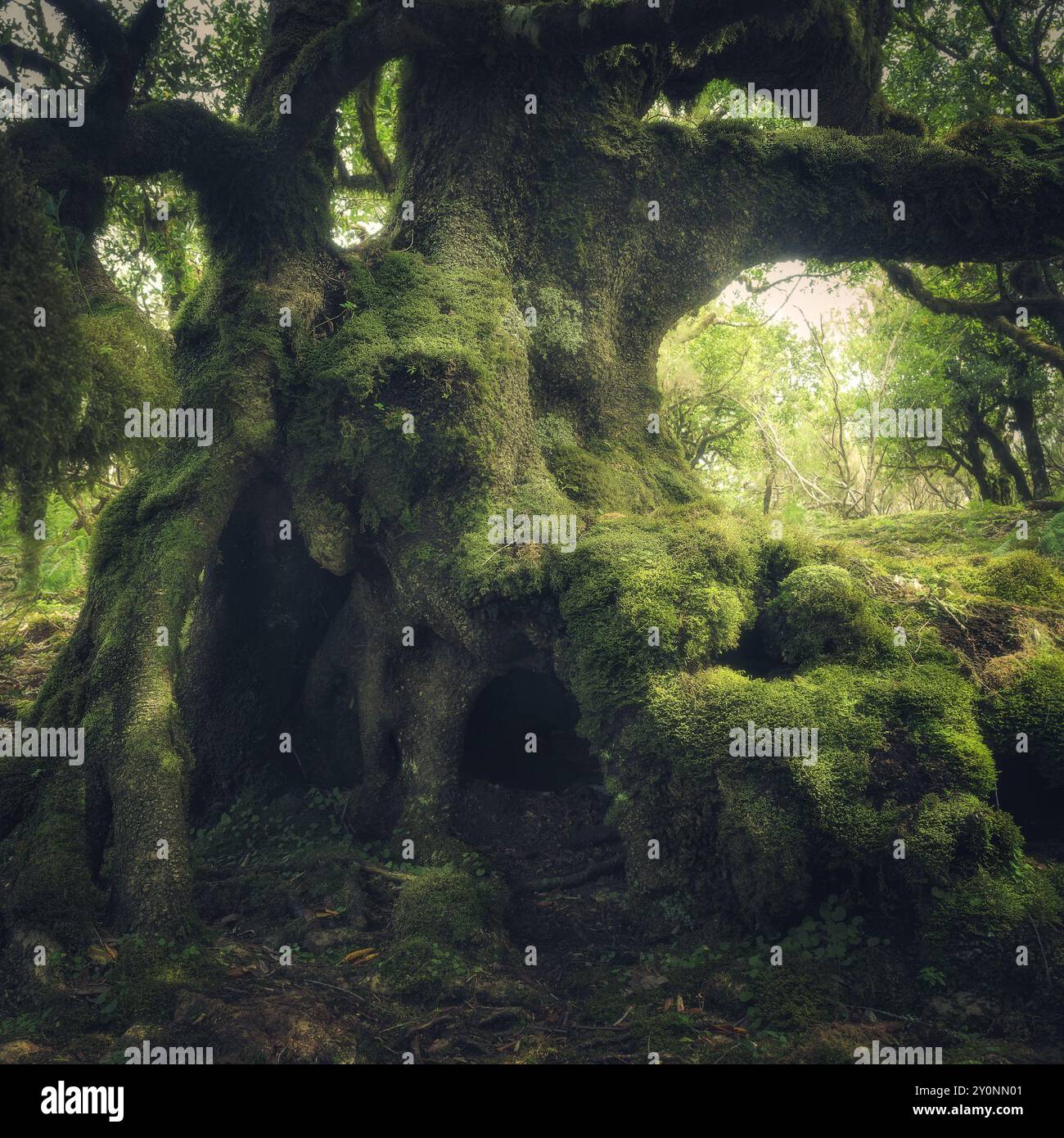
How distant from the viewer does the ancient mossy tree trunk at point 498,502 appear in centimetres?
650

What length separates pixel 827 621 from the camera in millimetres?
7086

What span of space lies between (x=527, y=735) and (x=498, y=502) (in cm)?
268

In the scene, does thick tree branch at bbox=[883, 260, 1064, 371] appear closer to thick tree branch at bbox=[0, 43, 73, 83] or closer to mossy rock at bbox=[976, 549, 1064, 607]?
mossy rock at bbox=[976, 549, 1064, 607]

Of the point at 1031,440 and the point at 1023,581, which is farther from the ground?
the point at 1031,440

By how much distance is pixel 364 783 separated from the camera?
8.84 m

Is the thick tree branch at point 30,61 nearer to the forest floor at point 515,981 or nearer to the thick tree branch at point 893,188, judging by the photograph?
the thick tree branch at point 893,188

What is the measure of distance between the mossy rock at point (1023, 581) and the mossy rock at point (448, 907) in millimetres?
5480

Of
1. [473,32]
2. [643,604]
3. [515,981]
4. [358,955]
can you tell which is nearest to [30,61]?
[473,32]

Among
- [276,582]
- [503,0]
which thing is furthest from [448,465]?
[503,0]

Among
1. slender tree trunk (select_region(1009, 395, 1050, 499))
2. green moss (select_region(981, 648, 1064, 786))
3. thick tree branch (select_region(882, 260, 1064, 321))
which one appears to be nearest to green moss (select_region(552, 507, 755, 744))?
green moss (select_region(981, 648, 1064, 786))

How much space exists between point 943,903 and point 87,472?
7155 mm

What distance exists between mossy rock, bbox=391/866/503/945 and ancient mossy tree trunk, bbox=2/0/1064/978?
0.86 meters

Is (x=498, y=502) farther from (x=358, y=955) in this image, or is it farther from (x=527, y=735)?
(x=358, y=955)
